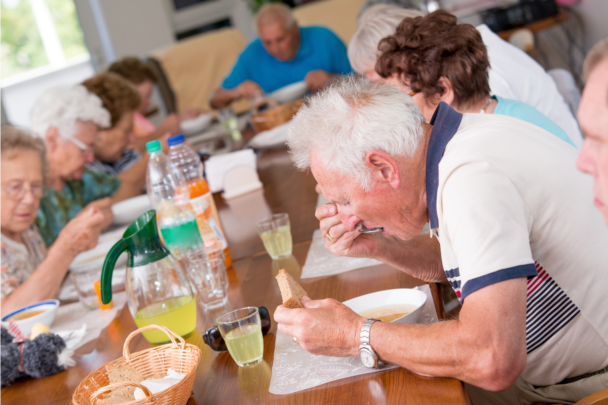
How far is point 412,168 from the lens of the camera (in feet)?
3.28

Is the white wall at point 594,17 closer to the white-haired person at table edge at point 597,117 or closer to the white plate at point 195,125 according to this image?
the white plate at point 195,125

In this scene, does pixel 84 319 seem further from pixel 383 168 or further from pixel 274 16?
pixel 274 16

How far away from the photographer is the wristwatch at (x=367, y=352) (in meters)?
0.90

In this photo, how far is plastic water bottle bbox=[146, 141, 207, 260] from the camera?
4.70 ft

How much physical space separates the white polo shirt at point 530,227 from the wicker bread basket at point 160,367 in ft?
1.54

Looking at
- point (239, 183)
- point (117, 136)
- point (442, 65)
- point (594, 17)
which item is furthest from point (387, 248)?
point (594, 17)

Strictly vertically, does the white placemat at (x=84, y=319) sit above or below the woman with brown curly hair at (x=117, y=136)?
below

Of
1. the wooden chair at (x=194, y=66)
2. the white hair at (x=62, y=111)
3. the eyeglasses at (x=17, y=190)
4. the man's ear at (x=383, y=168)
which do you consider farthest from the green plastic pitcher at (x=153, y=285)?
the wooden chair at (x=194, y=66)

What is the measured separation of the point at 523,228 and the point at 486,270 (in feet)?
0.32

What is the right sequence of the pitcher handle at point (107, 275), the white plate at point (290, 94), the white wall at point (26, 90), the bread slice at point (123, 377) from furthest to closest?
the white wall at point (26, 90)
the white plate at point (290, 94)
the pitcher handle at point (107, 275)
the bread slice at point (123, 377)

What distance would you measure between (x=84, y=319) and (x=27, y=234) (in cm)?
68

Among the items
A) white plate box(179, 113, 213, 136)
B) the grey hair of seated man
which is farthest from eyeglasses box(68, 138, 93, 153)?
Answer: the grey hair of seated man

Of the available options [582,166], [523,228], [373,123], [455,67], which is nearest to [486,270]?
[523,228]

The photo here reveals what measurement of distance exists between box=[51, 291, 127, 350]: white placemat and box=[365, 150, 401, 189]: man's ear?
824mm
